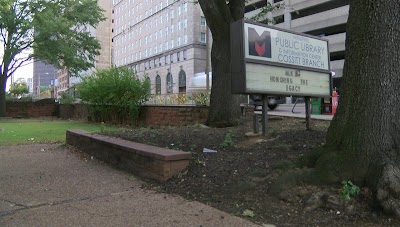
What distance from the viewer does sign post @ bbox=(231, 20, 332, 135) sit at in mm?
7074

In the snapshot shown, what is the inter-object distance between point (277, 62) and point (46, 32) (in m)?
27.8

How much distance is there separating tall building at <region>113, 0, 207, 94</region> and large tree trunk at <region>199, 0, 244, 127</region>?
52619 mm

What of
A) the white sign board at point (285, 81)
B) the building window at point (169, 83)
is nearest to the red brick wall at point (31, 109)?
the white sign board at point (285, 81)

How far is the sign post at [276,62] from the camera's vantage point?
7.07 meters

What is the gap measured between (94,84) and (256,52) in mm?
16022

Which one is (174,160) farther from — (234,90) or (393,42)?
(393,42)

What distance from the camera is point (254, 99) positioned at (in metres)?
22.2

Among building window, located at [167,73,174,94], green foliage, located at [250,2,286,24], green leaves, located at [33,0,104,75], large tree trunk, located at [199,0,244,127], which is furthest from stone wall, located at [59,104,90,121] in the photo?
building window, located at [167,73,174,94]

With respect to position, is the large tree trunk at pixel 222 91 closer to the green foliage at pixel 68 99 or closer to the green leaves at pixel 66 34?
the green foliage at pixel 68 99

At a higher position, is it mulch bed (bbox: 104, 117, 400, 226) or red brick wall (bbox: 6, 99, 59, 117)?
red brick wall (bbox: 6, 99, 59, 117)

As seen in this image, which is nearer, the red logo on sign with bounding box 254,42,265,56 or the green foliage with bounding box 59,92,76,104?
the red logo on sign with bounding box 254,42,265,56

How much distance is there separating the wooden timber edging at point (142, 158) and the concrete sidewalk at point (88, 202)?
210 mm

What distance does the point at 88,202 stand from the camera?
17.2 ft

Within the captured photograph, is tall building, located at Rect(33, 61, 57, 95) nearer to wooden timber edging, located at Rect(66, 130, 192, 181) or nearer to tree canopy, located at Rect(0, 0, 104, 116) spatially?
tree canopy, located at Rect(0, 0, 104, 116)
